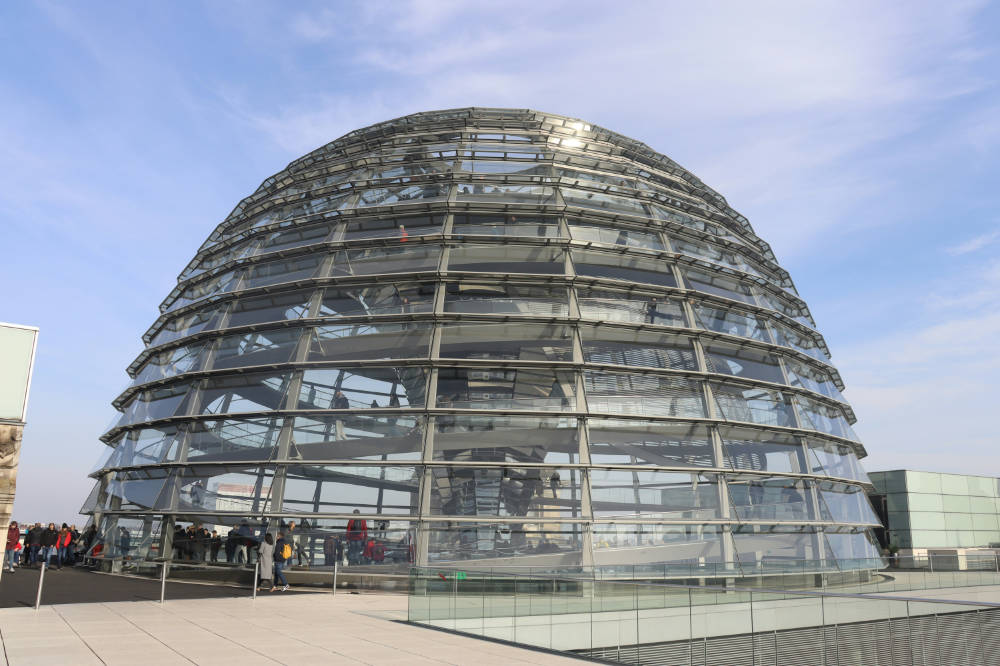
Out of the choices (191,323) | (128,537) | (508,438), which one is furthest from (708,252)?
(128,537)

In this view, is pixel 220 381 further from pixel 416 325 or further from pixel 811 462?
pixel 811 462

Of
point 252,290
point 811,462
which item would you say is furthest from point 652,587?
point 252,290

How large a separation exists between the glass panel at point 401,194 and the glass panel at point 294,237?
4.76 ft

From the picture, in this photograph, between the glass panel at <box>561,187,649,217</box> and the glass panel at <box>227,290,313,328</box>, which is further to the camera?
the glass panel at <box>561,187,649,217</box>

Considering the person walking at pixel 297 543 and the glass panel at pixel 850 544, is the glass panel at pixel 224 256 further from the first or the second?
the glass panel at pixel 850 544

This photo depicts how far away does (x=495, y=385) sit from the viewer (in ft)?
68.7

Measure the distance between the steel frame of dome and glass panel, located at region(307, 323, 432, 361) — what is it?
0.07 m

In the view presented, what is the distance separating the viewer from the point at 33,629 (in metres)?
11.8

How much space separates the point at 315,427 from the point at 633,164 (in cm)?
1479

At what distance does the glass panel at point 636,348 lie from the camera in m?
21.5

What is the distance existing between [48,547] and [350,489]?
35.6 ft

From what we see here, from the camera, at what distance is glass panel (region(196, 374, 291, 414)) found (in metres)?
21.9

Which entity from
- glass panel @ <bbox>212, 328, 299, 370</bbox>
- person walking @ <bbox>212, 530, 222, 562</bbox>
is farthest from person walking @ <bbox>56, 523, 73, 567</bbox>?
glass panel @ <bbox>212, 328, 299, 370</bbox>

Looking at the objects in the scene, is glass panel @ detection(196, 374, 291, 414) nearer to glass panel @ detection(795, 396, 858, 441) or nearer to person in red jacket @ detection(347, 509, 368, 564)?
person in red jacket @ detection(347, 509, 368, 564)
